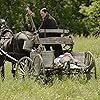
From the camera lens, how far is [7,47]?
11.5 metres

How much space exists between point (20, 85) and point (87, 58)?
7.11 ft

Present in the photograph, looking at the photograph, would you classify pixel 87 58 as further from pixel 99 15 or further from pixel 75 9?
pixel 75 9

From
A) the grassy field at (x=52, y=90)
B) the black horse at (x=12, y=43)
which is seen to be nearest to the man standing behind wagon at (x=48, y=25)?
the black horse at (x=12, y=43)

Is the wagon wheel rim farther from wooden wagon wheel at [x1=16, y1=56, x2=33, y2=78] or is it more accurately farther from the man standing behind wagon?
the man standing behind wagon

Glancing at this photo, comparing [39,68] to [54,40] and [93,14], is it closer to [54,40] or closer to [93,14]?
[54,40]

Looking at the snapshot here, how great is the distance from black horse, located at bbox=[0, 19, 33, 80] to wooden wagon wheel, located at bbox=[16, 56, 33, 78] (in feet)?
1.66

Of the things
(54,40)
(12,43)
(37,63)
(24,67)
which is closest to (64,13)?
(12,43)

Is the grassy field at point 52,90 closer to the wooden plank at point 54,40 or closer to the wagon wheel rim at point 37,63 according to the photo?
the wagon wheel rim at point 37,63

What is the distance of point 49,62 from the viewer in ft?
32.9

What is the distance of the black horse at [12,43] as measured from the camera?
10961 mm

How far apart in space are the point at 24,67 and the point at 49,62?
63 cm

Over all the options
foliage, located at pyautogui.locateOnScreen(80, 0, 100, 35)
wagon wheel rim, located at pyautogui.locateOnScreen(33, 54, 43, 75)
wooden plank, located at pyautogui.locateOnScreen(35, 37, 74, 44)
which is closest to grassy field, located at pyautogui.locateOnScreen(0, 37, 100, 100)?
wagon wheel rim, located at pyautogui.locateOnScreen(33, 54, 43, 75)

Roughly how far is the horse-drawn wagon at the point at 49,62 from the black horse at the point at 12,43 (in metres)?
0.33

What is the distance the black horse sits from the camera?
10961 millimetres
